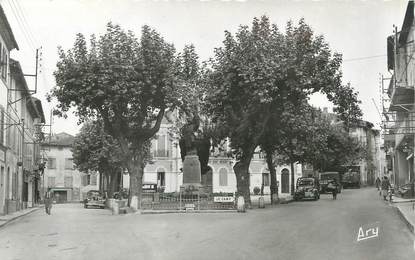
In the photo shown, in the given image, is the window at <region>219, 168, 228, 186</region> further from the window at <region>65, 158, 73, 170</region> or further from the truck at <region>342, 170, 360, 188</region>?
the window at <region>65, 158, 73, 170</region>

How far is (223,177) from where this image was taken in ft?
207

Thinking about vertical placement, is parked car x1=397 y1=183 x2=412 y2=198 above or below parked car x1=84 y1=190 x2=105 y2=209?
→ above

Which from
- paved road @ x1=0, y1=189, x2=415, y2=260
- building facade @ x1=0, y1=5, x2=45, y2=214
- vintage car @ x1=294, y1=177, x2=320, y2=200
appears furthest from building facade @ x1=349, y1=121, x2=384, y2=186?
paved road @ x1=0, y1=189, x2=415, y2=260

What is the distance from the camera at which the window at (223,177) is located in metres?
63.0

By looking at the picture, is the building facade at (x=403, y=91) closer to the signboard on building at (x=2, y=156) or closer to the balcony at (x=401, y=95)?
the balcony at (x=401, y=95)

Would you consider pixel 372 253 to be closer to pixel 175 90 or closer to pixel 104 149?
pixel 175 90

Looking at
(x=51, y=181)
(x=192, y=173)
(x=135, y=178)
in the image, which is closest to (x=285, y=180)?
(x=51, y=181)

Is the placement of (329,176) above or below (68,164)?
below

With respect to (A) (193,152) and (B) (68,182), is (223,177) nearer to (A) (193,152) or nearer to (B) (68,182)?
(B) (68,182)

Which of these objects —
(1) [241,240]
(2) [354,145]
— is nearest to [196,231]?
(1) [241,240]

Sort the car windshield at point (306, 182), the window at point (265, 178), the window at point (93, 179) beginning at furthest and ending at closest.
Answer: the window at point (93, 179), the window at point (265, 178), the car windshield at point (306, 182)

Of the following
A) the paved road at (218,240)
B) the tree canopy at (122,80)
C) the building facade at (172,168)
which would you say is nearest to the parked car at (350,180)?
the building facade at (172,168)

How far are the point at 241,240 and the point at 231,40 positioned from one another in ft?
55.9

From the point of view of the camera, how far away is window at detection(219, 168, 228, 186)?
6297 centimetres
